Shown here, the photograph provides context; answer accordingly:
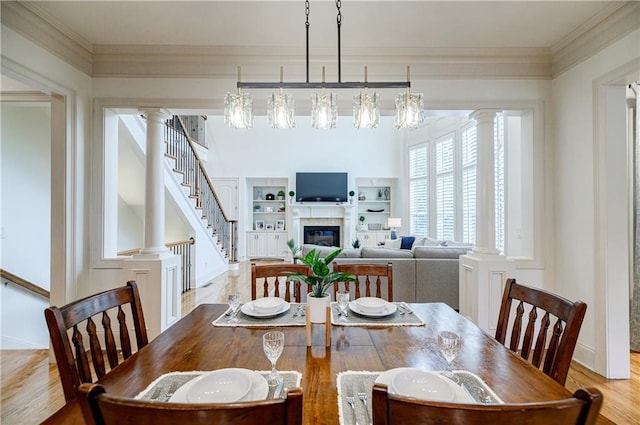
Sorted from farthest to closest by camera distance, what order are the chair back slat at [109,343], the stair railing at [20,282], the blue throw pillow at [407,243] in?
the blue throw pillow at [407,243] → the stair railing at [20,282] → the chair back slat at [109,343]

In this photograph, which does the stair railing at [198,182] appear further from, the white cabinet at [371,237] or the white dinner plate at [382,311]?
the white dinner plate at [382,311]

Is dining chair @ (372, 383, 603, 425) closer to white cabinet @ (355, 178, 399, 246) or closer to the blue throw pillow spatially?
the blue throw pillow

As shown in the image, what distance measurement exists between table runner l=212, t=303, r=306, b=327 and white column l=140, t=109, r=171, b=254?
1703 millimetres

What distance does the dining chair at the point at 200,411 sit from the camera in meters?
0.55

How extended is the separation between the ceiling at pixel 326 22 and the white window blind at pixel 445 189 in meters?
3.55

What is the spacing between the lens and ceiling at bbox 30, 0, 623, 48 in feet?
7.52

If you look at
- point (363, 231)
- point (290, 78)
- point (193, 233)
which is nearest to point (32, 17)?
point (290, 78)

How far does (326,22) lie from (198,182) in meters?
4.15

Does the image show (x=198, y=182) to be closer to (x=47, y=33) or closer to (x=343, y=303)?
(x=47, y=33)

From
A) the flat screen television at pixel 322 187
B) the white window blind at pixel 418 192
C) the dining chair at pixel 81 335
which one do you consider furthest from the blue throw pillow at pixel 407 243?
the dining chair at pixel 81 335

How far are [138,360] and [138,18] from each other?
2.52 meters

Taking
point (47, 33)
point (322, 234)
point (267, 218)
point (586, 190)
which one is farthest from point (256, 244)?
point (586, 190)

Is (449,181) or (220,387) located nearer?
(220,387)

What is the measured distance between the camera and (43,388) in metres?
2.33
